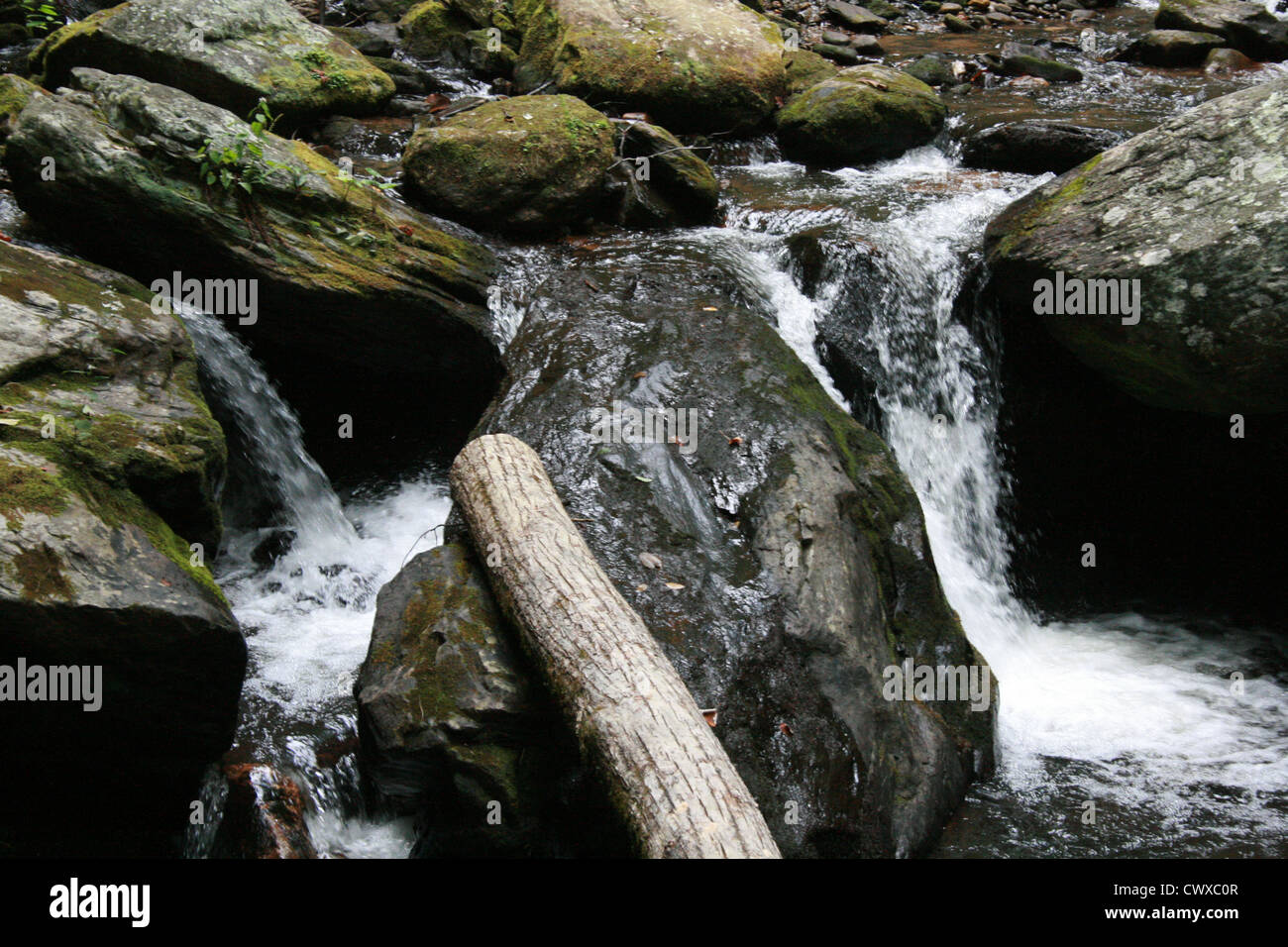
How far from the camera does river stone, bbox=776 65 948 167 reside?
9586 mm

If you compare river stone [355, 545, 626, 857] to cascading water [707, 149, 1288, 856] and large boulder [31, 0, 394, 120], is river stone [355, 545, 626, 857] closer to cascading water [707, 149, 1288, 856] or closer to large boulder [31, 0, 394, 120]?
cascading water [707, 149, 1288, 856]

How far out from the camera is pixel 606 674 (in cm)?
338

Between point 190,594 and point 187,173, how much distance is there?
11.3 ft

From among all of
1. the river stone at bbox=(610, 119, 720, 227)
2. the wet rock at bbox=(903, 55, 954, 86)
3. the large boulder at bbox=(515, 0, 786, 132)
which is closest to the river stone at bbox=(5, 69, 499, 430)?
the river stone at bbox=(610, 119, 720, 227)

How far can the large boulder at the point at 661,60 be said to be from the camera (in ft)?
31.7

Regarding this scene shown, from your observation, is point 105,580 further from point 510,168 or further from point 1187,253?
point 1187,253

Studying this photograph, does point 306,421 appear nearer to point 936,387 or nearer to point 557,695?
point 557,695

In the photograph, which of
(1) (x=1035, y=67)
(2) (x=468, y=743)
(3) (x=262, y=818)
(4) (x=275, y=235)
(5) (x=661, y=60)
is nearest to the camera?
(2) (x=468, y=743)

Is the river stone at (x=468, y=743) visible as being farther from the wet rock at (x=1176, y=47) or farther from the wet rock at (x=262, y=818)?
the wet rock at (x=1176, y=47)

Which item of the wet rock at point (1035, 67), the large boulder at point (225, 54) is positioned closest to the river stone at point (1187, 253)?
the wet rock at point (1035, 67)

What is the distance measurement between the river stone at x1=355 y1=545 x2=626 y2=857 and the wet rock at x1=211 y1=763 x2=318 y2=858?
341mm

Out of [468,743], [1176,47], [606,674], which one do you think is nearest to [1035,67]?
[1176,47]

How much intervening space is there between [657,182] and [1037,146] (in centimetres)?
404
